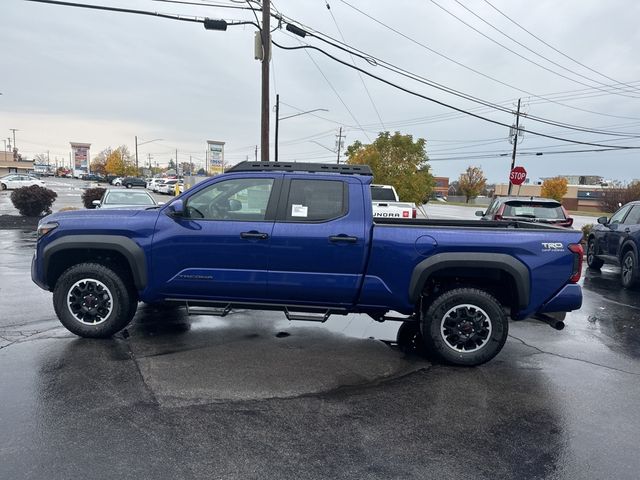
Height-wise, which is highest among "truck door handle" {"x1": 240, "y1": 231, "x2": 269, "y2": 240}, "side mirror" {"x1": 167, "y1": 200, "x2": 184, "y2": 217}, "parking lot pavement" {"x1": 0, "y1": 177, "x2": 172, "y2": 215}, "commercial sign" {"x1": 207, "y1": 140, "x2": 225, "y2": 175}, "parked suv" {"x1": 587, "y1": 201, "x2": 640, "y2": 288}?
"commercial sign" {"x1": 207, "y1": 140, "x2": 225, "y2": 175}

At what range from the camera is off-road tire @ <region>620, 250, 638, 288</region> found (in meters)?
9.17

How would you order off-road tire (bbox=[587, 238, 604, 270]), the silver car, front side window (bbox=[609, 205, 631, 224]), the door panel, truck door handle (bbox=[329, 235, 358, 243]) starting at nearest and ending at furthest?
truck door handle (bbox=[329, 235, 358, 243]) → the door panel → front side window (bbox=[609, 205, 631, 224]) → off-road tire (bbox=[587, 238, 604, 270]) → the silver car

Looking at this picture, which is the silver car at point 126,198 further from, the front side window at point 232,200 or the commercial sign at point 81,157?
the commercial sign at point 81,157

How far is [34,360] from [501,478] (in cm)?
436

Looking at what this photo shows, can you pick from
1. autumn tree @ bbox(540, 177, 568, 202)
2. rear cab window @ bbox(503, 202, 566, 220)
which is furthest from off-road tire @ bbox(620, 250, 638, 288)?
autumn tree @ bbox(540, 177, 568, 202)

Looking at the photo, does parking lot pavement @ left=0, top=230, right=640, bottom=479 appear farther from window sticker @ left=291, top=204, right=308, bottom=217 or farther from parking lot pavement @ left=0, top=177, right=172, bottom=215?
parking lot pavement @ left=0, top=177, right=172, bottom=215

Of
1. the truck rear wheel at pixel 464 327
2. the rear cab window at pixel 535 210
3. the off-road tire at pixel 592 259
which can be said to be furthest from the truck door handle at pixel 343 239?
the off-road tire at pixel 592 259

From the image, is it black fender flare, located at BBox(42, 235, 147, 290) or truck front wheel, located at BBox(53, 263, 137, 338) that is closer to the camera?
black fender flare, located at BBox(42, 235, 147, 290)

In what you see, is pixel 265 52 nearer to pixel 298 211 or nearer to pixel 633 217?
pixel 633 217

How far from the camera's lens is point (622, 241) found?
9781mm

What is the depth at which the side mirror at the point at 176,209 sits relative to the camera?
489 centimetres

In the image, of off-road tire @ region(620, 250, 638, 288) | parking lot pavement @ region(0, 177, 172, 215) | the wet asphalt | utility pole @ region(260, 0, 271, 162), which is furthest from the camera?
parking lot pavement @ region(0, 177, 172, 215)

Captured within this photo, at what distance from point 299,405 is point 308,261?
1.50 m

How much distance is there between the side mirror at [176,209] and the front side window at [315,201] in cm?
112
